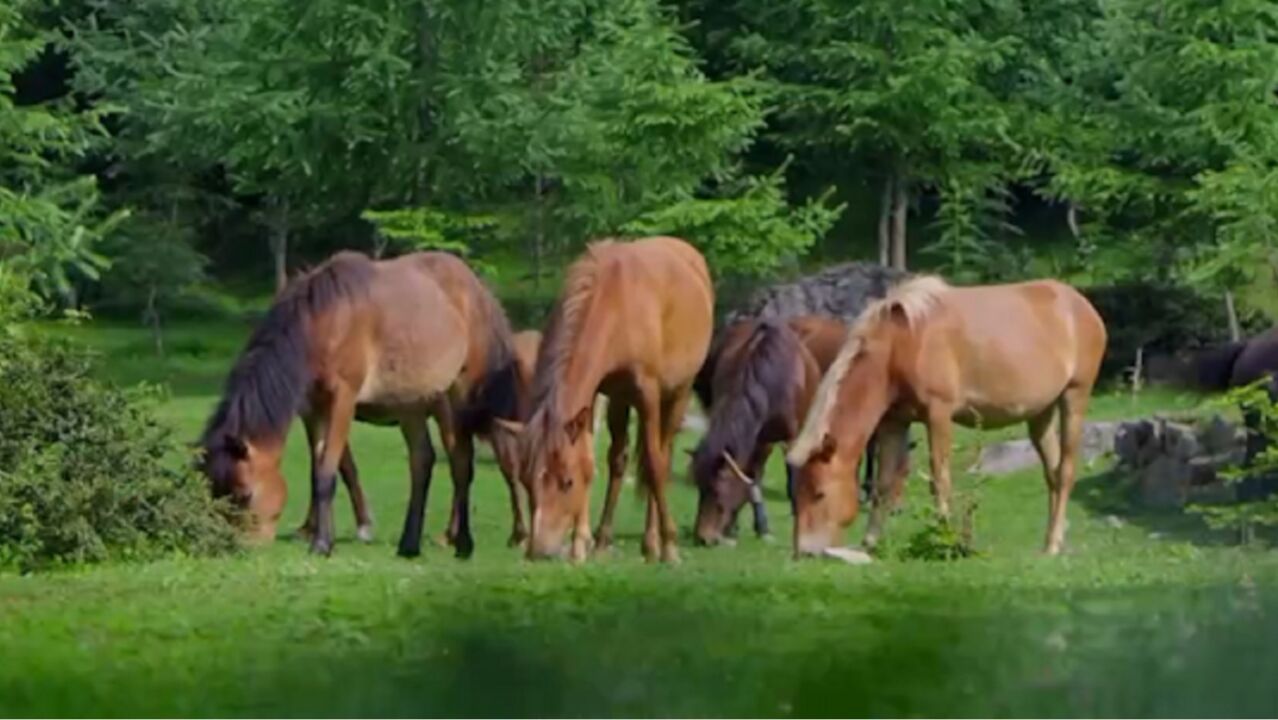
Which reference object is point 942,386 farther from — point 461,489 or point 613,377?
point 461,489

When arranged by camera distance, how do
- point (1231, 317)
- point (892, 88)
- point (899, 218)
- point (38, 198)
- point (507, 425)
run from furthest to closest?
1. point (899, 218)
2. point (892, 88)
3. point (1231, 317)
4. point (38, 198)
5. point (507, 425)

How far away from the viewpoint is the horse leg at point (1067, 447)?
17844 mm

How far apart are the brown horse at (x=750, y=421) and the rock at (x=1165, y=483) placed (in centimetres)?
353

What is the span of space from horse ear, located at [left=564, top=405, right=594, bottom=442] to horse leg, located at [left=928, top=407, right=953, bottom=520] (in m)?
2.53

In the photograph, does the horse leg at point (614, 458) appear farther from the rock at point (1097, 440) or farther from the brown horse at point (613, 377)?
the rock at point (1097, 440)

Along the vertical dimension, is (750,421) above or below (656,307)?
below

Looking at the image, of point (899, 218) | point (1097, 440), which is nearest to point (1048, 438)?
point (1097, 440)

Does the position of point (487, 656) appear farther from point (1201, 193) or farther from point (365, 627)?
point (1201, 193)

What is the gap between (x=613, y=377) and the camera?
647 inches

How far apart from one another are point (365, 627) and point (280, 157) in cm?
2196

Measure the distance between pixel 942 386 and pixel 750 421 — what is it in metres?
2.73

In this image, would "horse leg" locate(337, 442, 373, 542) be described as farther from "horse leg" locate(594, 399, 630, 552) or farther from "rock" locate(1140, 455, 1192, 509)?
"rock" locate(1140, 455, 1192, 509)

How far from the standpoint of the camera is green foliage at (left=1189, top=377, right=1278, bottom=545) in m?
16.4

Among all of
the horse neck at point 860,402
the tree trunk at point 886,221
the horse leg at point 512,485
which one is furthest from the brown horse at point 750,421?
the tree trunk at point 886,221
